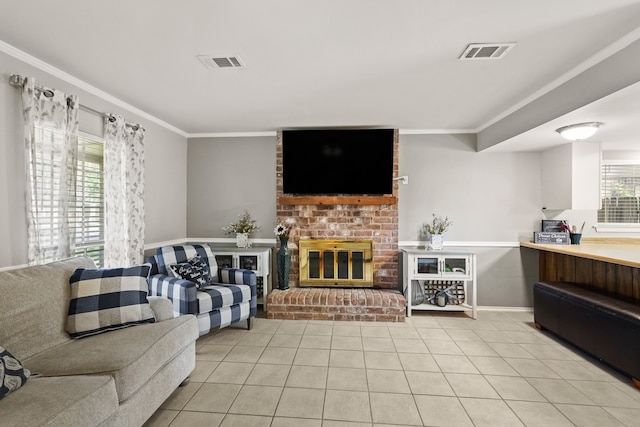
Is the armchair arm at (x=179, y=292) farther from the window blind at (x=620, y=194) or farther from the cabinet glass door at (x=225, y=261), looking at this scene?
the window blind at (x=620, y=194)

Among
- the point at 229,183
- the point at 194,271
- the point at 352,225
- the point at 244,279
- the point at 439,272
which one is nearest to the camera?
the point at 194,271

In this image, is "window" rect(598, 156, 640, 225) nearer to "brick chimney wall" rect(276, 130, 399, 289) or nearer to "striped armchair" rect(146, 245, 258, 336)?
"brick chimney wall" rect(276, 130, 399, 289)

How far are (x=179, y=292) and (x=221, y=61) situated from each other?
207 centimetres

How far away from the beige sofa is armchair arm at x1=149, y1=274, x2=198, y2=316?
22.1 inches

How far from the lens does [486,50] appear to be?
2094mm

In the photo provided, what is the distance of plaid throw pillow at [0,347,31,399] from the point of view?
1.32 meters

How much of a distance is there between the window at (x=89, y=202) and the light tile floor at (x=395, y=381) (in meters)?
1.41

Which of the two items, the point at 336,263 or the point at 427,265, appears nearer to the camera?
the point at 427,265

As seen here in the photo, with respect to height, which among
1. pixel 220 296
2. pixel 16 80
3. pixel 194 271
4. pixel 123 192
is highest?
pixel 16 80

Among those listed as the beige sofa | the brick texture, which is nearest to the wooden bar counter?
the brick texture

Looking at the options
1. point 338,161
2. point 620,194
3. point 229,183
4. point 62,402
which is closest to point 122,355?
point 62,402

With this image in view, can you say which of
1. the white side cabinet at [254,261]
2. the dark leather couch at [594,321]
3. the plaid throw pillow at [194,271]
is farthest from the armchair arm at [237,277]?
the dark leather couch at [594,321]

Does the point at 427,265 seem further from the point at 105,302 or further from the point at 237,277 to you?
the point at 105,302

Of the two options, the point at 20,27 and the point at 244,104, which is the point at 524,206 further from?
the point at 20,27
